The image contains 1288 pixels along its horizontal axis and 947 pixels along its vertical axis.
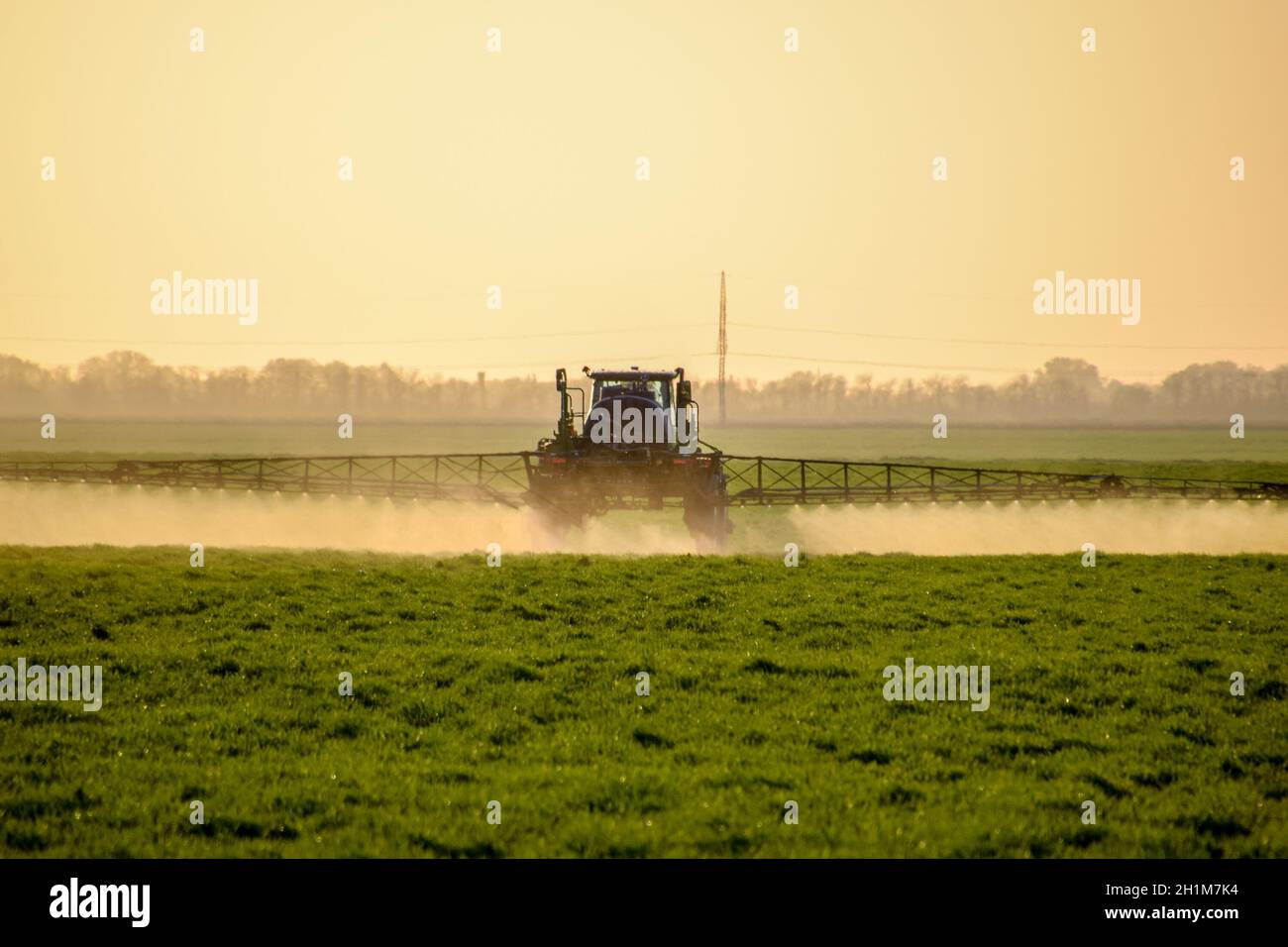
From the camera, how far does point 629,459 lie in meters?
28.3

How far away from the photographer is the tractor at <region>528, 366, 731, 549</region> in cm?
2820

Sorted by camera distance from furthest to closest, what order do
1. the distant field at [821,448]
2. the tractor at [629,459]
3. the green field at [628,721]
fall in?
the distant field at [821,448] < the tractor at [629,459] < the green field at [628,721]

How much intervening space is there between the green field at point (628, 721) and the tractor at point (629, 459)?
983 cm

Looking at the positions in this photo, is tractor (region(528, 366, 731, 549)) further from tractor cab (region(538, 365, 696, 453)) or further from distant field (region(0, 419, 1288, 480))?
distant field (region(0, 419, 1288, 480))

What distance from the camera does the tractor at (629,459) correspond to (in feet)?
92.5

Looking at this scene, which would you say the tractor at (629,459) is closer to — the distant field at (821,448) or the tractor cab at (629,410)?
the tractor cab at (629,410)

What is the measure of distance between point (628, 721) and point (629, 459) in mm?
18271

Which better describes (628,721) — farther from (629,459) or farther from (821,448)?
(821,448)

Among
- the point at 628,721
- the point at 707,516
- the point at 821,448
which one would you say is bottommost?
the point at 628,721

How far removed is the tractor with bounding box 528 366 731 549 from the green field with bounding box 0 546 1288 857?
9826 millimetres

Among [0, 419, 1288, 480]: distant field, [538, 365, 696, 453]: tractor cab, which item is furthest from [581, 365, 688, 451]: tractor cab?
[0, 419, 1288, 480]: distant field

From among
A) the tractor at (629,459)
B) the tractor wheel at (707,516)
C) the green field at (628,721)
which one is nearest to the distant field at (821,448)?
the tractor wheel at (707,516)

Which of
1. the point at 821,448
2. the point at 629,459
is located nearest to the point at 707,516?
the point at 629,459
